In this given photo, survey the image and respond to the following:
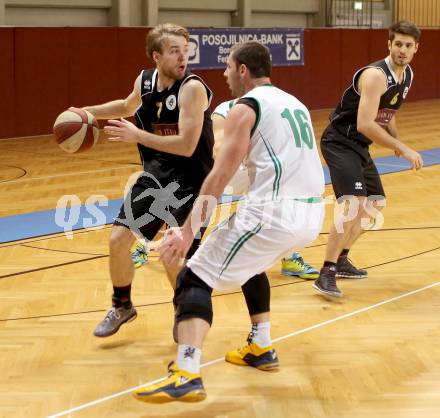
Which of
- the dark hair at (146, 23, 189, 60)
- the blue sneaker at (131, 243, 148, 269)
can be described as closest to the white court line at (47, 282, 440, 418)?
the dark hair at (146, 23, 189, 60)

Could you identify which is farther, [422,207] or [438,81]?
[438,81]

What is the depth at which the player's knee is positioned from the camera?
505 centimetres

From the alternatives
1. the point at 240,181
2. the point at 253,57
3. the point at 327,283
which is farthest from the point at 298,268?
the point at 253,57

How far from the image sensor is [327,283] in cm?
617

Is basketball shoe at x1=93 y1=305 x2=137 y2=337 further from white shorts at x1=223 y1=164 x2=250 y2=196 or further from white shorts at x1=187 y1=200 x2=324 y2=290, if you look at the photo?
white shorts at x1=187 y1=200 x2=324 y2=290

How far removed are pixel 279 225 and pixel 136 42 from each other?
1241 cm

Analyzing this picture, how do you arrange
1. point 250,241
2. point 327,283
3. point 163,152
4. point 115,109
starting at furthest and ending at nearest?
1. point 327,283
2. point 115,109
3. point 163,152
4. point 250,241

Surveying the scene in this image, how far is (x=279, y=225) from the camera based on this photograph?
427cm

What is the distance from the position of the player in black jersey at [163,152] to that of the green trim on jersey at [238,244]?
34.3 inches

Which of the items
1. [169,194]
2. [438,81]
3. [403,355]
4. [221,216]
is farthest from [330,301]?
[438,81]

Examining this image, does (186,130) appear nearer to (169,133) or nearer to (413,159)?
(169,133)

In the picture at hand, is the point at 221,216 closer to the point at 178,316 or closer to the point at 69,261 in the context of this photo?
the point at 69,261

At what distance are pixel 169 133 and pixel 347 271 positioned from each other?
215cm

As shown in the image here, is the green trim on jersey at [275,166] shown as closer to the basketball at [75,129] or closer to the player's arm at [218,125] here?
the basketball at [75,129]
